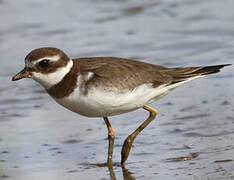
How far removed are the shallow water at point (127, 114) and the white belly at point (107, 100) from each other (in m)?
0.56

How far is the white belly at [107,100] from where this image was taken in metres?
6.49

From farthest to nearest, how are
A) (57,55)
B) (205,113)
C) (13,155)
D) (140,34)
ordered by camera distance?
(140,34) → (205,113) → (13,155) → (57,55)

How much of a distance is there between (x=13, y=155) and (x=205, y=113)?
7.37ft

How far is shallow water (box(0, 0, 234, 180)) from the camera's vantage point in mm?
6836

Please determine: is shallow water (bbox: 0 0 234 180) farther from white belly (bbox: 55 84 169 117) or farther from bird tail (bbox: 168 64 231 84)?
bird tail (bbox: 168 64 231 84)

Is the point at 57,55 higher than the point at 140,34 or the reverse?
higher

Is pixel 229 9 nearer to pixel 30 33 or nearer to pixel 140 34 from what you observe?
pixel 140 34

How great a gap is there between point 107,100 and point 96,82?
20 centimetres

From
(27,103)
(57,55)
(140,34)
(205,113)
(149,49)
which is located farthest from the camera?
(140,34)

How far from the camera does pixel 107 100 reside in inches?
259

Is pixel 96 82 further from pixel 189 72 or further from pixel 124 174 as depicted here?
pixel 189 72

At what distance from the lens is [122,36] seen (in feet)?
37.8

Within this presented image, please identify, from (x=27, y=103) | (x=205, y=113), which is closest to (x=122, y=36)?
(x=27, y=103)

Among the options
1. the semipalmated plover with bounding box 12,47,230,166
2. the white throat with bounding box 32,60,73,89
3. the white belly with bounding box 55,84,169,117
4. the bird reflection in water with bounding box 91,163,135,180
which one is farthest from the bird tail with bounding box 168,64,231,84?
the white throat with bounding box 32,60,73,89
